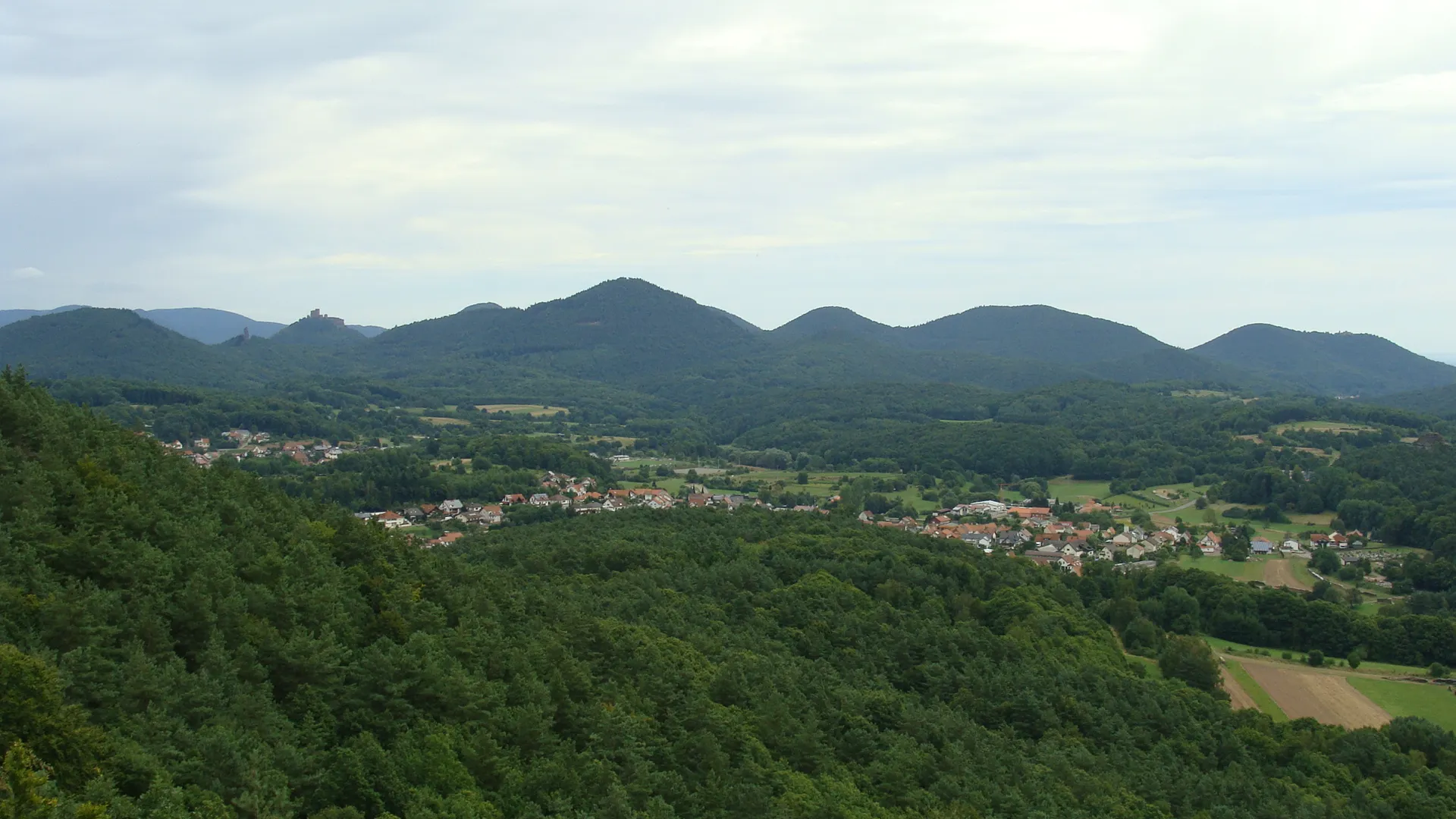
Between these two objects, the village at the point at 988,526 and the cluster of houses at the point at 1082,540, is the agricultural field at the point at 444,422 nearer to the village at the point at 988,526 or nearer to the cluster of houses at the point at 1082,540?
the village at the point at 988,526

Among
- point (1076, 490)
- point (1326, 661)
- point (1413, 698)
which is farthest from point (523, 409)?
point (1413, 698)

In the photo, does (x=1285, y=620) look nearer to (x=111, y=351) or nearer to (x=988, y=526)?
(x=988, y=526)

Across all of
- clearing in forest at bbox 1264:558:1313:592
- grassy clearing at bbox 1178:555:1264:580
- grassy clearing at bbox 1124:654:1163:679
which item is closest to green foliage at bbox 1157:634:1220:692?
grassy clearing at bbox 1124:654:1163:679

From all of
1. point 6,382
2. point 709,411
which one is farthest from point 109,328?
point 6,382

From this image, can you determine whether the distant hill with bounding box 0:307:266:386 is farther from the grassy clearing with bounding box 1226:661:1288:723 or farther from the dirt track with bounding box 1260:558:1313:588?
the grassy clearing with bounding box 1226:661:1288:723

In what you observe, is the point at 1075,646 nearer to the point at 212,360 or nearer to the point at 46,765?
the point at 46,765
